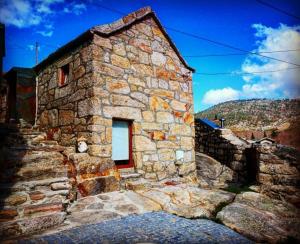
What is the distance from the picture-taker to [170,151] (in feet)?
21.0

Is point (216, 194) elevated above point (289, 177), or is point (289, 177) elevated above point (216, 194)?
point (289, 177)

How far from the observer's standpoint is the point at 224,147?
356 inches

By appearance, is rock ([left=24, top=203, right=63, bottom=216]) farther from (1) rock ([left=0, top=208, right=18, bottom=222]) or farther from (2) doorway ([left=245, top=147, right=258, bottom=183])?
(2) doorway ([left=245, top=147, right=258, bottom=183])

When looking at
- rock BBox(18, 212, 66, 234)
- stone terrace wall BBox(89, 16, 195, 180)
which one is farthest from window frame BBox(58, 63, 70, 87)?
rock BBox(18, 212, 66, 234)

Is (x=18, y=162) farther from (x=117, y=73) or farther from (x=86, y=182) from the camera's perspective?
(x=117, y=73)

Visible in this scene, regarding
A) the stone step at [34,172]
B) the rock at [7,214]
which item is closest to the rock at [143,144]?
the stone step at [34,172]

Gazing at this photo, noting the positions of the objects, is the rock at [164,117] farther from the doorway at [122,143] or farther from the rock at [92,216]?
the rock at [92,216]

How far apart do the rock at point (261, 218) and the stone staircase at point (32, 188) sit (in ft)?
8.03

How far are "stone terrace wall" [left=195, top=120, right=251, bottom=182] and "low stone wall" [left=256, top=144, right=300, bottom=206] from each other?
9.95 ft

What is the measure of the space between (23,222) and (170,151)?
162 inches

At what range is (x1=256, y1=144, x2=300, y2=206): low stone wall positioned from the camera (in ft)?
14.8

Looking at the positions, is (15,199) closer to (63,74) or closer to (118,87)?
(118,87)

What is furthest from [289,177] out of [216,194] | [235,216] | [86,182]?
[86,182]

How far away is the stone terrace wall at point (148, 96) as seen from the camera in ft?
17.2
